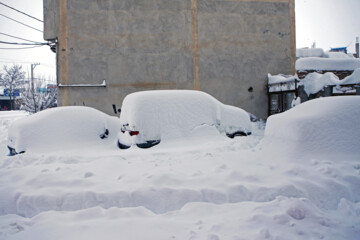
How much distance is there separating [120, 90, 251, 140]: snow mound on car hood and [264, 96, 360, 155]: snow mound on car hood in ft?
7.68

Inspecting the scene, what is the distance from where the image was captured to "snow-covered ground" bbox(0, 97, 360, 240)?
241 cm

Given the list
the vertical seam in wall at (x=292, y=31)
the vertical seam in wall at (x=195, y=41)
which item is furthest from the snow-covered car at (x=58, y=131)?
the vertical seam in wall at (x=292, y=31)

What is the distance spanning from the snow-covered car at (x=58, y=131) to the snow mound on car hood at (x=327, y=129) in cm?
475

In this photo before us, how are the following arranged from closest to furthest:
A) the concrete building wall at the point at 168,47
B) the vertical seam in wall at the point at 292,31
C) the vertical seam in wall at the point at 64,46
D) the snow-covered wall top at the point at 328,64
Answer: the vertical seam in wall at the point at 64,46 → the concrete building wall at the point at 168,47 → the vertical seam in wall at the point at 292,31 → the snow-covered wall top at the point at 328,64

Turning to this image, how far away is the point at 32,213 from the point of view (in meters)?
3.04

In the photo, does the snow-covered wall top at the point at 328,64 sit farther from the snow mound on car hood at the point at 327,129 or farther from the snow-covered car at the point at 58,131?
the snow-covered car at the point at 58,131

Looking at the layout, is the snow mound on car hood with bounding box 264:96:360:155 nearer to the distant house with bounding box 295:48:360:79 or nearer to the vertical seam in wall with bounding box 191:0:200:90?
the vertical seam in wall with bounding box 191:0:200:90

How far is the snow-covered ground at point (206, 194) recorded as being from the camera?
7.89 feet

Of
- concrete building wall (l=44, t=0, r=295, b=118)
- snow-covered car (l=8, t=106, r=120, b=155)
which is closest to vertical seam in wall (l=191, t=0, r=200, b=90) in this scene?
concrete building wall (l=44, t=0, r=295, b=118)

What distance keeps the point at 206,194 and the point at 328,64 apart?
1512 cm

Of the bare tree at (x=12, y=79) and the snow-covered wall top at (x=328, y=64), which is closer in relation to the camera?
the snow-covered wall top at (x=328, y=64)

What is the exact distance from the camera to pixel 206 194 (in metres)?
3.22

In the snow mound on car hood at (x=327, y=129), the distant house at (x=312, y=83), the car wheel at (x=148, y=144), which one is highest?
the distant house at (x=312, y=83)

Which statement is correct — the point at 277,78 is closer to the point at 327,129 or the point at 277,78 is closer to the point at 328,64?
the point at 328,64
